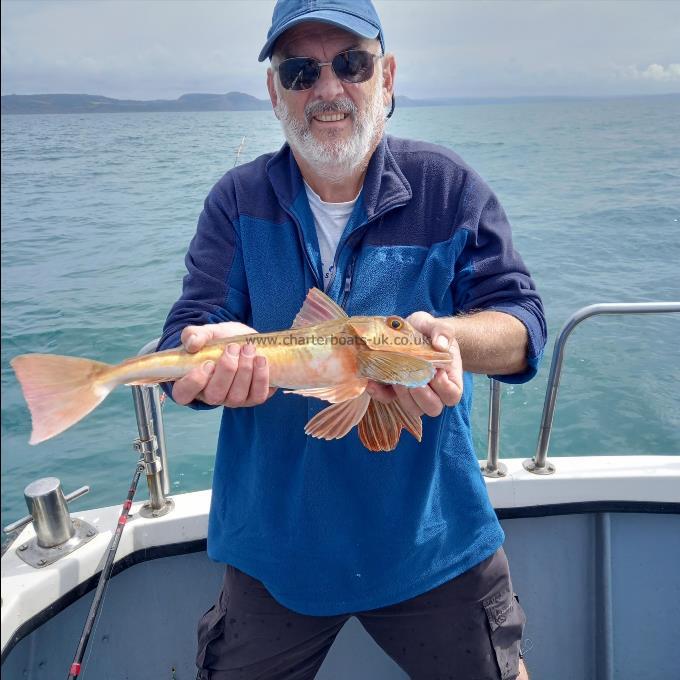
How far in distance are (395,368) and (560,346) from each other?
4.57 feet

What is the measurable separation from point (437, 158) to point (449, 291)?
0.59 metres

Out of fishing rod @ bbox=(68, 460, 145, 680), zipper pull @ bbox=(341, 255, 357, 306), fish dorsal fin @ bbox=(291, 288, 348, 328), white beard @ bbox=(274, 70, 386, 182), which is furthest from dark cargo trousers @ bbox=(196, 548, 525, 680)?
white beard @ bbox=(274, 70, 386, 182)

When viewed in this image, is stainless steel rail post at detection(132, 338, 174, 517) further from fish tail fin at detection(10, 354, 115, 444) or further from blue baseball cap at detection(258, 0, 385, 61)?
blue baseball cap at detection(258, 0, 385, 61)

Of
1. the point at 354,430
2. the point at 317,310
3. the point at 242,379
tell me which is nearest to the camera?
the point at 242,379

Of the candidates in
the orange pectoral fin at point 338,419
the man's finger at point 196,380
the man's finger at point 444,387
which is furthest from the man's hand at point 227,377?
the man's finger at point 444,387

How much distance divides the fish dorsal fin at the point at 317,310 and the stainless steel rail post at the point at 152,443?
840 millimetres

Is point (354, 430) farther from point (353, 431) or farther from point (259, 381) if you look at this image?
point (259, 381)

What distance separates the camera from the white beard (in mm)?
2635

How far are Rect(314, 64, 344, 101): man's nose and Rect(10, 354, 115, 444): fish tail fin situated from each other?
1.54 meters

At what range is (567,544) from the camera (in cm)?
334

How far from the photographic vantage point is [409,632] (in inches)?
98.1

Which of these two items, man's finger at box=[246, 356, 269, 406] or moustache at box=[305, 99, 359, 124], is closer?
man's finger at box=[246, 356, 269, 406]

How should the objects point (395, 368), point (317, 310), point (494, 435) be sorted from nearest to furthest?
point (395, 368), point (317, 310), point (494, 435)

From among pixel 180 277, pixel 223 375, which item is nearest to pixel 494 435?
pixel 223 375
